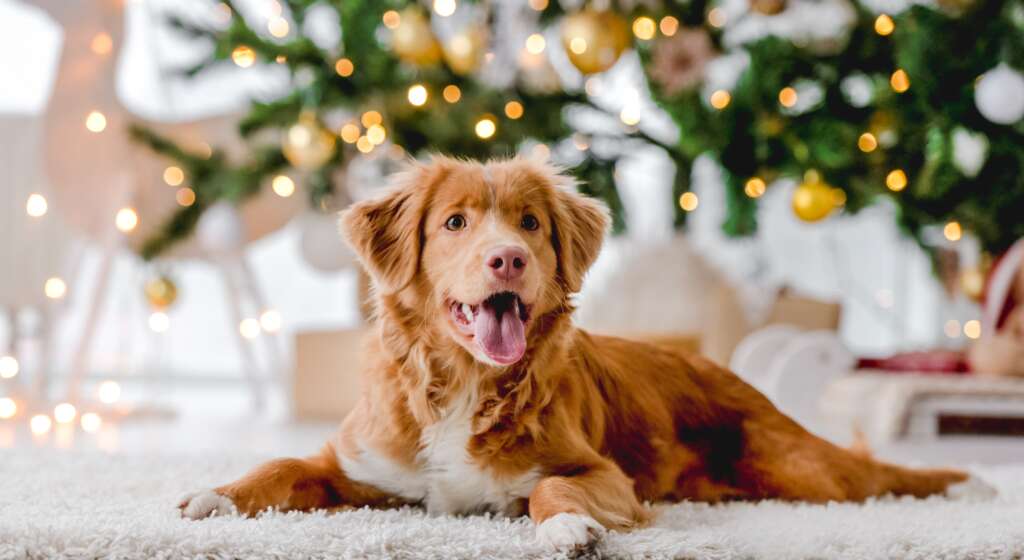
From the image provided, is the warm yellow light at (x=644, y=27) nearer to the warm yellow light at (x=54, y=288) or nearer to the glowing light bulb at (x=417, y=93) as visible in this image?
the glowing light bulb at (x=417, y=93)

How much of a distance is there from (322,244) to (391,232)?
2.69 meters

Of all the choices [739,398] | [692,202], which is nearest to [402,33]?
[692,202]

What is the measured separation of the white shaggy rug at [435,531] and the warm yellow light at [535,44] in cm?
275

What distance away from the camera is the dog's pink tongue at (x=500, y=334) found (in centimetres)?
171

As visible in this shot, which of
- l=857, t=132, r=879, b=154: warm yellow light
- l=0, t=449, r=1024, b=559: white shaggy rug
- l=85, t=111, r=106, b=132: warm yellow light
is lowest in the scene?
l=0, t=449, r=1024, b=559: white shaggy rug

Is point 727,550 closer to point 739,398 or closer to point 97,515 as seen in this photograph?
point 739,398

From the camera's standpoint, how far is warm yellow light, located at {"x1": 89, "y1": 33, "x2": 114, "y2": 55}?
418 cm

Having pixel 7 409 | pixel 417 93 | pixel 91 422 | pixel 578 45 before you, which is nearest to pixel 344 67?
Result: pixel 417 93

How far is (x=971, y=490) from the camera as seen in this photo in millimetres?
2178

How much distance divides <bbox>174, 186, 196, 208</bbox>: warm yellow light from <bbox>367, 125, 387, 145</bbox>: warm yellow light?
980mm

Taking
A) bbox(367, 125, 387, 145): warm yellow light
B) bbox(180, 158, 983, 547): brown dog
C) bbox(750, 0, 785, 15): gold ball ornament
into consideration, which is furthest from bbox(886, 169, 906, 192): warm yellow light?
bbox(180, 158, 983, 547): brown dog

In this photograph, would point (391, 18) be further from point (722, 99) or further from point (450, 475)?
point (450, 475)

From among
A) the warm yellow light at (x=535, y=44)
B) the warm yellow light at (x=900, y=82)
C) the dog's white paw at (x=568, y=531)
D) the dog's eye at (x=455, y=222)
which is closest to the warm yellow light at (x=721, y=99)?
the warm yellow light at (x=900, y=82)

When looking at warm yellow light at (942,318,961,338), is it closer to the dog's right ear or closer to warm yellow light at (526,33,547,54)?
warm yellow light at (526,33,547,54)
